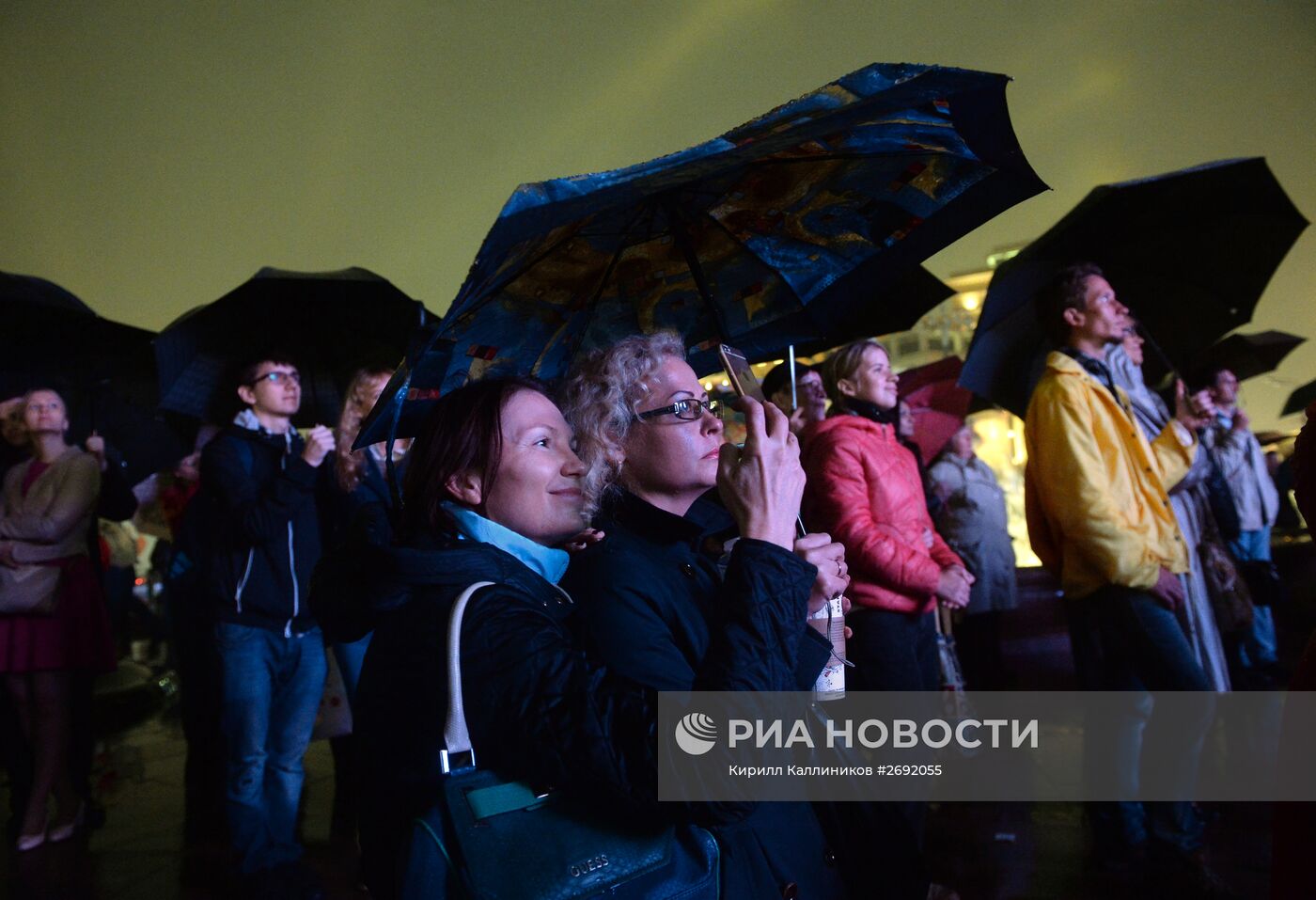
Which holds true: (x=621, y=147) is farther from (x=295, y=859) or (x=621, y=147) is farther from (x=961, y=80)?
(x=961, y=80)

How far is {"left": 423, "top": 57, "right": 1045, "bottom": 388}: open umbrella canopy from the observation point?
1.69 meters

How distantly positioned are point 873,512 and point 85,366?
4603 mm

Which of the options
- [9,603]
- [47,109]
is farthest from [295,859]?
[47,109]

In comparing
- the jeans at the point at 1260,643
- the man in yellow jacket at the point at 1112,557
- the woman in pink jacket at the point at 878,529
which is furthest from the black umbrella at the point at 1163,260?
the jeans at the point at 1260,643

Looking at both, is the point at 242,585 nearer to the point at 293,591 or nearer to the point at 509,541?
the point at 293,591

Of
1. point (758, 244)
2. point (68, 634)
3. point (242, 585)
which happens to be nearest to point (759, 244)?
point (758, 244)

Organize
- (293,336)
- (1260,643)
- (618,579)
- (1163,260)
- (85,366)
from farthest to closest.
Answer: (1260,643), (85,366), (1163,260), (293,336), (618,579)

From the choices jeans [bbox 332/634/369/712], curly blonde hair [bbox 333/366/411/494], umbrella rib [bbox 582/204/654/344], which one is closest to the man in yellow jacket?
umbrella rib [bbox 582/204/654/344]

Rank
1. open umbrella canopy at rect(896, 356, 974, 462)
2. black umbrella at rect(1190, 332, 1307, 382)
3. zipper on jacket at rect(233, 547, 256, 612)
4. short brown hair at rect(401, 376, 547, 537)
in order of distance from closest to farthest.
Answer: short brown hair at rect(401, 376, 547, 537)
zipper on jacket at rect(233, 547, 256, 612)
open umbrella canopy at rect(896, 356, 974, 462)
black umbrella at rect(1190, 332, 1307, 382)

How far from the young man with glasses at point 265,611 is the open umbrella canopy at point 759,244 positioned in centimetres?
186

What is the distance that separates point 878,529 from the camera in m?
3.15

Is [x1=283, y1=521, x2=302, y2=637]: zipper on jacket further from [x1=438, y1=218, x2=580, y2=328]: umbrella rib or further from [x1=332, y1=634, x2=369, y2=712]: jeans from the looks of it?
[x1=438, y1=218, x2=580, y2=328]: umbrella rib

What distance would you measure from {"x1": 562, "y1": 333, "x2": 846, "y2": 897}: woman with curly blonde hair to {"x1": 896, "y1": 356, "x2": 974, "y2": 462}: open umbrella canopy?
4531mm

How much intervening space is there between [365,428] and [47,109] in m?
9.86
